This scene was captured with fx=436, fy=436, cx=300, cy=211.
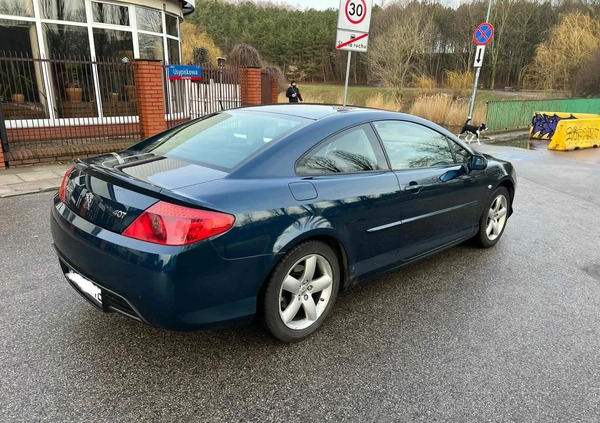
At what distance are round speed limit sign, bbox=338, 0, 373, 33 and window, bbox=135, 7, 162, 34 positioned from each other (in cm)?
670

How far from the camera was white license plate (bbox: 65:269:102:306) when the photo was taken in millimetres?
2479

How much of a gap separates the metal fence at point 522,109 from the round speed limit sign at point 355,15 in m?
10.4

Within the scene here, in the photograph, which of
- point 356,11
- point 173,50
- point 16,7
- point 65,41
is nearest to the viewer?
point 356,11

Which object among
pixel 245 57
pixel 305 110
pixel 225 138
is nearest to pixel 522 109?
pixel 305 110

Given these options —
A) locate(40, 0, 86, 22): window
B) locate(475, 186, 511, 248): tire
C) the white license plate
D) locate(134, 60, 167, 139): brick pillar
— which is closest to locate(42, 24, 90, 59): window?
locate(40, 0, 86, 22): window

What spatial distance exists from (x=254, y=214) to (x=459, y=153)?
243 cm

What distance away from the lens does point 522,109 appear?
17.3m

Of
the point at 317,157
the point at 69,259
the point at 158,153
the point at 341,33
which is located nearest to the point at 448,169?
the point at 317,157

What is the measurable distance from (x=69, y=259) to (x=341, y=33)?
577 cm

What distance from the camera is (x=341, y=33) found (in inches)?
275

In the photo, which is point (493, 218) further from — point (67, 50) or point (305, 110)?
point (67, 50)

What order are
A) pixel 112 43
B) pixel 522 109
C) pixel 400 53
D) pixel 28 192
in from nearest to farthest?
1. pixel 28 192
2. pixel 112 43
3. pixel 522 109
4. pixel 400 53

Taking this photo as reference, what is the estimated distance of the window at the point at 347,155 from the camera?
284 cm

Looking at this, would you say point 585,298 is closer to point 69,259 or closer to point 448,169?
point 448,169
